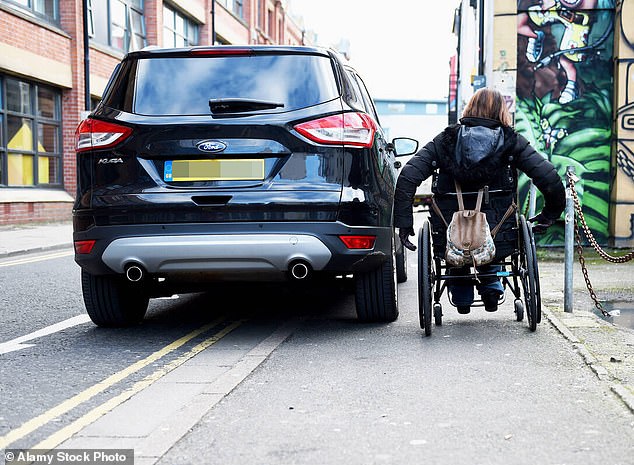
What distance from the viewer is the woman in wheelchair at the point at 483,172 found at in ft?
18.6

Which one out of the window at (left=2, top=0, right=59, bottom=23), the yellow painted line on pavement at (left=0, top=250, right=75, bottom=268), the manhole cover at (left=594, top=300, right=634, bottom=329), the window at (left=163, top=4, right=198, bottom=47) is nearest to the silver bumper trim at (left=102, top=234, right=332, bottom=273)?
the manhole cover at (left=594, top=300, right=634, bottom=329)

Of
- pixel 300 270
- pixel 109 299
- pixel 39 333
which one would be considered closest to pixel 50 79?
pixel 39 333

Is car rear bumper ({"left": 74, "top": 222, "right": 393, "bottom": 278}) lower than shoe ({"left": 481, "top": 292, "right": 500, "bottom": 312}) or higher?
higher

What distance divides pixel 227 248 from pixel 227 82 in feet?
3.72

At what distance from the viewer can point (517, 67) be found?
12180mm

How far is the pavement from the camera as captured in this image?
4.65 metres

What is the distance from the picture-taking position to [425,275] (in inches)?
225

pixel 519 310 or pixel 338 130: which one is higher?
pixel 338 130

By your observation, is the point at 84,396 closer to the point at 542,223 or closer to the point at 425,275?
the point at 425,275

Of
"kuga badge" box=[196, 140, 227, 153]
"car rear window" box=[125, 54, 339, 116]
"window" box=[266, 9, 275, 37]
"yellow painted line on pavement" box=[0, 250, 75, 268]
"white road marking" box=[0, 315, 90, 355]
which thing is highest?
A: "window" box=[266, 9, 275, 37]

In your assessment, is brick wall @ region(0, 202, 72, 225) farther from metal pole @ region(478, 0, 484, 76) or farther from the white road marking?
the white road marking

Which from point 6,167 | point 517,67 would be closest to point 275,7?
point 6,167

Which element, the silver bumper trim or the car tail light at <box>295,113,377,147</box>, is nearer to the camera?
the silver bumper trim

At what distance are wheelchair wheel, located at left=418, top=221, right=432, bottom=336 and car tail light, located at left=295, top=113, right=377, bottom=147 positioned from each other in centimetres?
72
